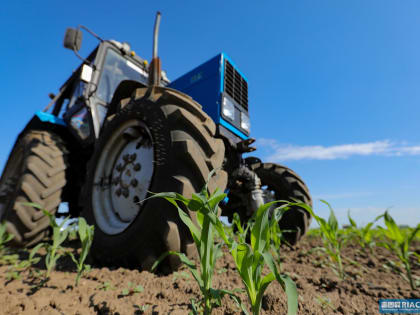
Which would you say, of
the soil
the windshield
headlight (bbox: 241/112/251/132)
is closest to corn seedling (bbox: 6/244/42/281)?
the soil

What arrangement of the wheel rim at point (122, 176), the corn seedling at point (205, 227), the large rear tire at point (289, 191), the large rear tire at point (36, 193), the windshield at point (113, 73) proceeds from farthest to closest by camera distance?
the windshield at point (113, 73) < the large rear tire at point (289, 191) < the large rear tire at point (36, 193) < the wheel rim at point (122, 176) < the corn seedling at point (205, 227)

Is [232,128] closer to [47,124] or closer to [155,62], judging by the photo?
[155,62]

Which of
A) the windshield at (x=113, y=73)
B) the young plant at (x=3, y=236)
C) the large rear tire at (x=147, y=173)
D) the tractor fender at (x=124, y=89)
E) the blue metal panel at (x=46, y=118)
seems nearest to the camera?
the large rear tire at (x=147, y=173)

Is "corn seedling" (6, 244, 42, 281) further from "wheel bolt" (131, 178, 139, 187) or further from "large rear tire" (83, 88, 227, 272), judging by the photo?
"wheel bolt" (131, 178, 139, 187)

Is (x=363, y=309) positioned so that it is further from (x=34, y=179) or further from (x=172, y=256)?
(x=34, y=179)

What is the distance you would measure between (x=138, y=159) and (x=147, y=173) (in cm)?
16

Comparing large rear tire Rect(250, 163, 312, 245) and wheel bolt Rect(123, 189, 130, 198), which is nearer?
wheel bolt Rect(123, 189, 130, 198)

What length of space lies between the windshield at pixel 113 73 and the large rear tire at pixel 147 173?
1.11m

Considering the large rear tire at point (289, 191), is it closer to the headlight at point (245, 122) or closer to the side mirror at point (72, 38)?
the headlight at point (245, 122)

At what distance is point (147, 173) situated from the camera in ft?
4.83

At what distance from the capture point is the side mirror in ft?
6.89

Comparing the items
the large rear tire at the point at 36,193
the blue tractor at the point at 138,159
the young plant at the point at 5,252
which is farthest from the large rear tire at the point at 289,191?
the young plant at the point at 5,252

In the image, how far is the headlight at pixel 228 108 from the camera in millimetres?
1963

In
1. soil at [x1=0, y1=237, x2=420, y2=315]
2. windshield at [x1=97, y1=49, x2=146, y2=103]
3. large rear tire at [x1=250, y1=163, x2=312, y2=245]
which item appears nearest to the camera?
soil at [x1=0, y1=237, x2=420, y2=315]
